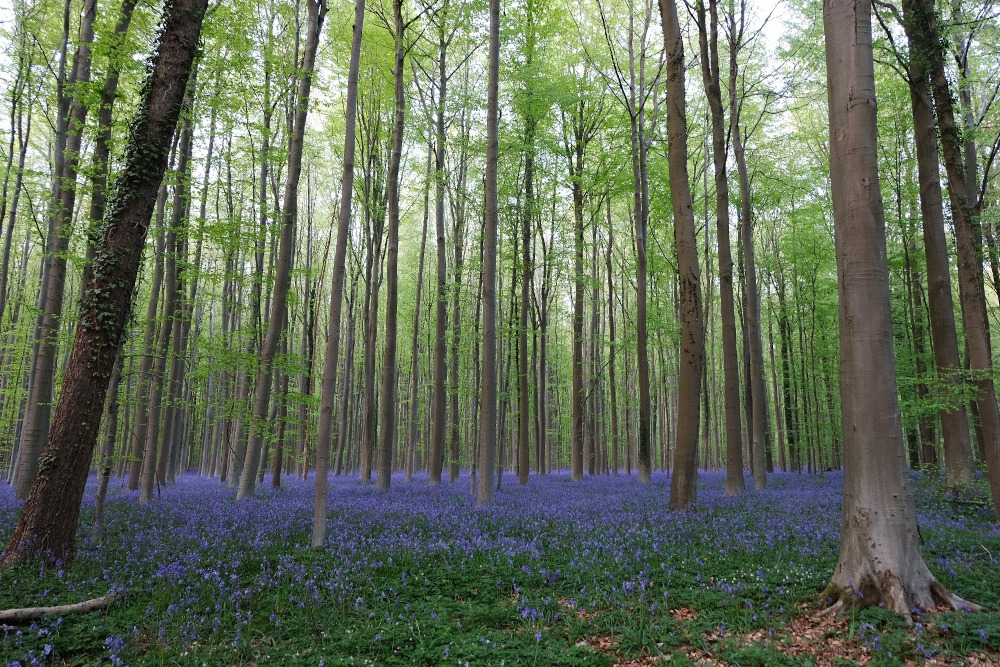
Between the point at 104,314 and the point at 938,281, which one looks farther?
the point at 938,281

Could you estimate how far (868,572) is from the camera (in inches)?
177

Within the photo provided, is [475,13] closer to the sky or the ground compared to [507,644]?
closer to the sky

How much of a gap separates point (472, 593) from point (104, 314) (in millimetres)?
5677

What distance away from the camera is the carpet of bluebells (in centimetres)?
378

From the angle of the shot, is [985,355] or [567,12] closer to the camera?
[985,355]

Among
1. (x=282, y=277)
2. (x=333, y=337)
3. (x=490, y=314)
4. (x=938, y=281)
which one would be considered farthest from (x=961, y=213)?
(x=282, y=277)

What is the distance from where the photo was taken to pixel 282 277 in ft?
42.4

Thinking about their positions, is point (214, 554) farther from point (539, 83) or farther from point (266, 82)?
point (539, 83)

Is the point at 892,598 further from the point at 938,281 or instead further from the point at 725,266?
the point at 725,266

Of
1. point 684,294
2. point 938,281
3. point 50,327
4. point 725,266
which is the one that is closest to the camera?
point 684,294

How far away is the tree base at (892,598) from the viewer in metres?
4.25

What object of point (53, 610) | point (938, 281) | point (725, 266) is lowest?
point (53, 610)

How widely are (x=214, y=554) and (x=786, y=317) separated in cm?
2718

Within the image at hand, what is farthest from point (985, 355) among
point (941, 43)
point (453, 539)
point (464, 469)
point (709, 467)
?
point (464, 469)
